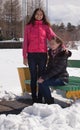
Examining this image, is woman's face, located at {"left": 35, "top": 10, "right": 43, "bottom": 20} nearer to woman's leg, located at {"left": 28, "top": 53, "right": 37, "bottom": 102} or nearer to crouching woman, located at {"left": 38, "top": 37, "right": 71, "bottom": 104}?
crouching woman, located at {"left": 38, "top": 37, "right": 71, "bottom": 104}

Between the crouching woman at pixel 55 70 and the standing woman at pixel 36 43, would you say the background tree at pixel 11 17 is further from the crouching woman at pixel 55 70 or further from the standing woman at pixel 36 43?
the crouching woman at pixel 55 70

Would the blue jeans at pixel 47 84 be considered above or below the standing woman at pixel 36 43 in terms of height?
below

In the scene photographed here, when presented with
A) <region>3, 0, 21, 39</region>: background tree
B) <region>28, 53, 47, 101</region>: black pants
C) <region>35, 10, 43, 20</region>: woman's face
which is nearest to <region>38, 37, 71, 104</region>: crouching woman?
<region>28, 53, 47, 101</region>: black pants

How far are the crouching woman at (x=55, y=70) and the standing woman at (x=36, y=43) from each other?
0.15 metres

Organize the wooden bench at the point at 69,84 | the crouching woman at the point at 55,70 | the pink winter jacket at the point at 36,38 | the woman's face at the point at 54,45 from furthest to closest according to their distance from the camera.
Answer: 1. the pink winter jacket at the point at 36,38
2. the woman's face at the point at 54,45
3. the crouching woman at the point at 55,70
4. the wooden bench at the point at 69,84

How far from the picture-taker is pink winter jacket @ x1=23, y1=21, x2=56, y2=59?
24.7 feet

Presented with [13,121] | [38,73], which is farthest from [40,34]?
[13,121]

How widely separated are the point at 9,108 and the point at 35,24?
1.51 metres

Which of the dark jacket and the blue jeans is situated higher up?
the dark jacket

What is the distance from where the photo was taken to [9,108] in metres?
7.30

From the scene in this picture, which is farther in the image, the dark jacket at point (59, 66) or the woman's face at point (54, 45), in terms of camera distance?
the woman's face at point (54, 45)

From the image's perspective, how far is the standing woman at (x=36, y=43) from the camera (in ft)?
24.7

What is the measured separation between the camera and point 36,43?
752cm

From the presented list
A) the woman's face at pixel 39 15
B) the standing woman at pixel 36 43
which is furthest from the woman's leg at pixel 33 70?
the woman's face at pixel 39 15
